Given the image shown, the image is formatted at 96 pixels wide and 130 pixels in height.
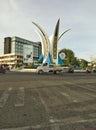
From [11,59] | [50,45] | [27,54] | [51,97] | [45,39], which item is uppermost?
[45,39]

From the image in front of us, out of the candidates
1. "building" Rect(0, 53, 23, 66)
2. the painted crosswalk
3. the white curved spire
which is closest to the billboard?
the white curved spire

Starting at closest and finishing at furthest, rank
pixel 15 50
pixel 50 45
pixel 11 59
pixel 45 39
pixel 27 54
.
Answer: pixel 27 54 → pixel 45 39 → pixel 50 45 → pixel 11 59 → pixel 15 50

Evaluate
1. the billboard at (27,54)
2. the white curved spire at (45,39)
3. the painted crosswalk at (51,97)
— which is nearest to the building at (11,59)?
the white curved spire at (45,39)

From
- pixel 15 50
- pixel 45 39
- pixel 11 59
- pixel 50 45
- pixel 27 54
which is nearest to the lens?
pixel 27 54

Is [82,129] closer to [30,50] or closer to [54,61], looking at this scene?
[30,50]

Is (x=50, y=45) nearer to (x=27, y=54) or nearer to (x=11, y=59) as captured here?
(x=27, y=54)

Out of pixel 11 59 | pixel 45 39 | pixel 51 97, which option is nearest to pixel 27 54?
pixel 45 39

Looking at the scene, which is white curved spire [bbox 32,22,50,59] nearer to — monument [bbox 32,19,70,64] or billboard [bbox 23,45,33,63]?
monument [bbox 32,19,70,64]

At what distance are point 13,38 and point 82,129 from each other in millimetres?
174300

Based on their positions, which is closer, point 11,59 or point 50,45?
point 50,45

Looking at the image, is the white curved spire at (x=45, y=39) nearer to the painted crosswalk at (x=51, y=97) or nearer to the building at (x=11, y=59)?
the building at (x=11, y=59)

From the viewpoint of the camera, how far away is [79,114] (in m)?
6.72

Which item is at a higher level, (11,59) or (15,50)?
(15,50)

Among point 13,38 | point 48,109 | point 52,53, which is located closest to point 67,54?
point 52,53
